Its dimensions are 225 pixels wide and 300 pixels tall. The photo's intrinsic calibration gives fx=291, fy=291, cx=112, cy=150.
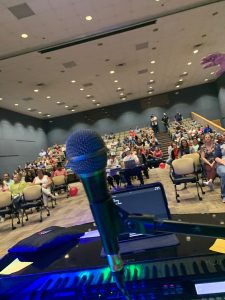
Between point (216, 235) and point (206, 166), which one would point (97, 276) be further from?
point (206, 166)

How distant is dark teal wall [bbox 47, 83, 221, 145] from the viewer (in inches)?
978

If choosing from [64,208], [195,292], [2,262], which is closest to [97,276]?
[195,292]

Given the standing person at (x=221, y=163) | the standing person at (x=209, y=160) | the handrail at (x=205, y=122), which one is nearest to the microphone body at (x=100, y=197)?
the standing person at (x=221, y=163)

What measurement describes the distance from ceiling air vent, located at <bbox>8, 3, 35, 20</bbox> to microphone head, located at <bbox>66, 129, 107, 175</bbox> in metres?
7.74

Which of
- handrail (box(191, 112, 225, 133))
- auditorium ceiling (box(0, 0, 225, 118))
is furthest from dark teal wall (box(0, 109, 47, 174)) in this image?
handrail (box(191, 112, 225, 133))

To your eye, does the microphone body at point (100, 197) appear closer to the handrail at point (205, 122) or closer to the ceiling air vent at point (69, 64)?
the ceiling air vent at point (69, 64)

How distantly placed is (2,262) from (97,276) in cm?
65

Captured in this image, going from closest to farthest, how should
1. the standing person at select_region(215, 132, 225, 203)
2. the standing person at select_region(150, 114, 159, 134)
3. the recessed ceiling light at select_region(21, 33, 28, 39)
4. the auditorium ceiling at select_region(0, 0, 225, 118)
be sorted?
the standing person at select_region(215, 132, 225, 203) < the auditorium ceiling at select_region(0, 0, 225, 118) < the recessed ceiling light at select_region(21, 33, 28, 39) < the standing person at select_region(150, 114, 159, 134)

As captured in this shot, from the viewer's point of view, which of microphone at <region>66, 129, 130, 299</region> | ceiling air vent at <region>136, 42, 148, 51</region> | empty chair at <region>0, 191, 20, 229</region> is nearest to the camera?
microphone at <region>66, 129, 130, 299</region>

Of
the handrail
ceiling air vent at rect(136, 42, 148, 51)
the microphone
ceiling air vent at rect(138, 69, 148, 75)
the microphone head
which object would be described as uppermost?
ceiling air vent at rect(138, 69, 148, 75)

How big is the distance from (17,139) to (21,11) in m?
12.4

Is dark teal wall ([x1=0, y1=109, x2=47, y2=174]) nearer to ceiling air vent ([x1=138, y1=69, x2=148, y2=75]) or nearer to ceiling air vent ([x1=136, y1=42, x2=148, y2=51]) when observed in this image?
ceiling air vent ([x1=138, y1=69, x2=148, y2=75])

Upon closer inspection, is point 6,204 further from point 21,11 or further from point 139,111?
point 139,111

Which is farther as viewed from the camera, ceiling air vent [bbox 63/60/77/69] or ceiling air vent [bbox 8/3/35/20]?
ceiling air vent [bbox 63/60/77/69]
